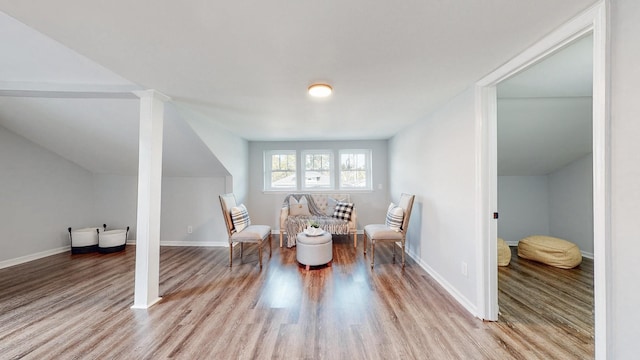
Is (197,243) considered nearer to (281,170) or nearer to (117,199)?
(117,199)

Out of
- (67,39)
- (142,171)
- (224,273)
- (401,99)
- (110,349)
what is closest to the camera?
(67,39)

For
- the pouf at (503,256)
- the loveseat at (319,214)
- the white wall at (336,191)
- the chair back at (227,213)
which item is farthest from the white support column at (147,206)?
the pouf at (503,256)

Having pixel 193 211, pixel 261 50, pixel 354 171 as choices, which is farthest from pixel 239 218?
pixel 354 171

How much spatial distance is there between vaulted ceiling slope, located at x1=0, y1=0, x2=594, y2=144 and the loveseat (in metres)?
2.39

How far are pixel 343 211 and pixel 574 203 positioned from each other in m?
3.70

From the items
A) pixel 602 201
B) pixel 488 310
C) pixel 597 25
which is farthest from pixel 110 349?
pixel 597 25

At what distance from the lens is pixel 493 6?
46.0 inches

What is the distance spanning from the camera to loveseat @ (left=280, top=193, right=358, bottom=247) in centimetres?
419

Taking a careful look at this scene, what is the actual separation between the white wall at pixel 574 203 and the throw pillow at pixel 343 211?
3.47m

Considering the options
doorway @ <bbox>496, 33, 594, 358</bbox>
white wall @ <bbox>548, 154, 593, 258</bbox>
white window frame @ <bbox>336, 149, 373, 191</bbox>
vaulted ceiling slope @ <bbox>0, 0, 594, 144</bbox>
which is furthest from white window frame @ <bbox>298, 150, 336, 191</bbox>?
white wall @ <bbox>548, 154, 593, 258</bbox>

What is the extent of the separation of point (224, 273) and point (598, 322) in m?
3.30

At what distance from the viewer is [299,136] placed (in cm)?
452

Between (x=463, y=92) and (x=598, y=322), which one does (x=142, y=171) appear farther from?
(x=598, y=322)

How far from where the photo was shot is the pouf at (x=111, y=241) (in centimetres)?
381
